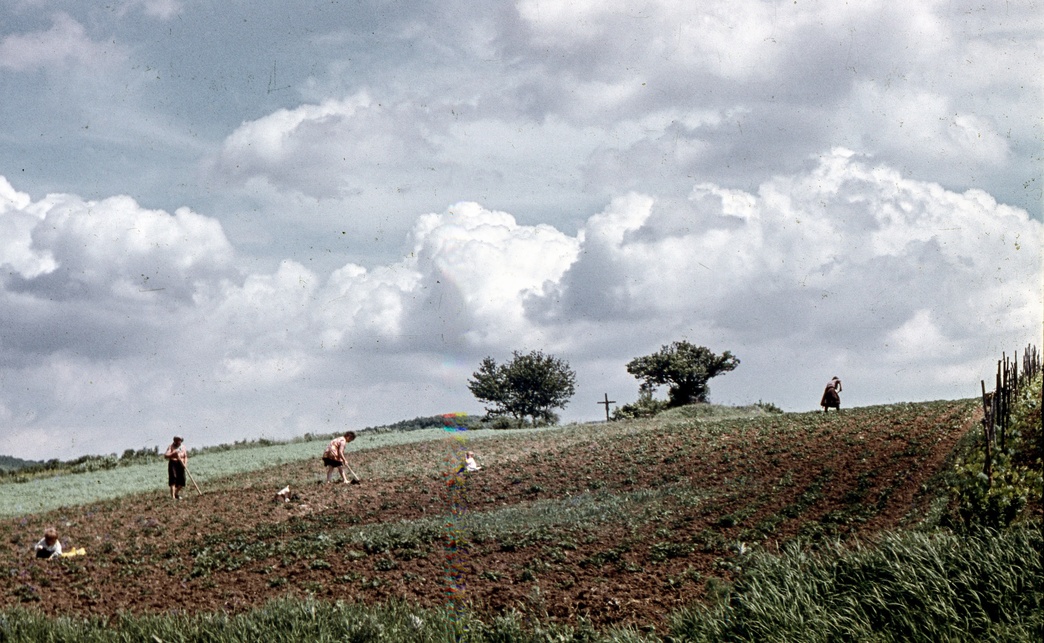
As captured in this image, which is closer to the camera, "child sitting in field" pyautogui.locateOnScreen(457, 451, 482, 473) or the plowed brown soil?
the plowed brown soil

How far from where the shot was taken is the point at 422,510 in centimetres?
2217

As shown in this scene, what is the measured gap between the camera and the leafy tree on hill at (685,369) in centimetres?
7038

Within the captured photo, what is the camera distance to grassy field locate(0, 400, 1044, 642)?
1043cm

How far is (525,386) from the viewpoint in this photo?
246ft

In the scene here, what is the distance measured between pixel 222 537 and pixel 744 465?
12762 mm

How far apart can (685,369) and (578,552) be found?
55.7m

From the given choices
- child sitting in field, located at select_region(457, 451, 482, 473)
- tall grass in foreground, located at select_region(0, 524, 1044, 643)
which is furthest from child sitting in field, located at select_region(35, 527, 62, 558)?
child sitting in field, located at select_region(457, 451, 482, 473)

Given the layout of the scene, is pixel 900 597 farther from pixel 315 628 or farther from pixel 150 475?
pixel 150 475

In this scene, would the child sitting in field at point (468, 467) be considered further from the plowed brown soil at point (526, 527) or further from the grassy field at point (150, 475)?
the grassy field at point (150, 475)

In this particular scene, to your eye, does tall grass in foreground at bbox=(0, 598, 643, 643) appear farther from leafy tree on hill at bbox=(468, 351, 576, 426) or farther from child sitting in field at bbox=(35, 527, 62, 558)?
leafy tree on hill at bbox=(468, 351, 576, 426)

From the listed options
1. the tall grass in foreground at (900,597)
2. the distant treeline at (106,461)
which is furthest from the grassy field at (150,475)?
the tall grass in foreground at (900,597)

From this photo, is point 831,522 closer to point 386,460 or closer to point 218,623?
point 218,623

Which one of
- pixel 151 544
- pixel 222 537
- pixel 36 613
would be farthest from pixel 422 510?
pixel 36 613

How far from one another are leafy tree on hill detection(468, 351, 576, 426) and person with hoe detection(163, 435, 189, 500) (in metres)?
45.7
